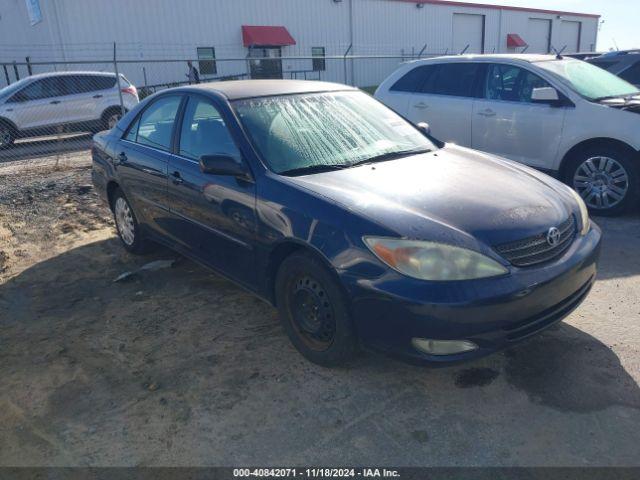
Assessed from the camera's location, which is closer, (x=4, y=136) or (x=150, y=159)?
(x=150, y=159)

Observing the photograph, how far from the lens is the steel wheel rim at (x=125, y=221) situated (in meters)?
5.06

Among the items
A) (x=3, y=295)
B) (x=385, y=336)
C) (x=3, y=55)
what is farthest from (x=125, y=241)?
(x=3, y=55)

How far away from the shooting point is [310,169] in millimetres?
3307

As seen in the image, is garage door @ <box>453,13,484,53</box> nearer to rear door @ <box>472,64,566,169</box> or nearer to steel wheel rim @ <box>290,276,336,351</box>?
rear door @ <box>472,64,566,169</box>

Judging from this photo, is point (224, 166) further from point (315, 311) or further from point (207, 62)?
point (207, 62)

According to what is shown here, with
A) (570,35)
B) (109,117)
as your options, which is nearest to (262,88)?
(109,117)

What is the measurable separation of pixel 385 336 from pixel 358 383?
1.60 ft

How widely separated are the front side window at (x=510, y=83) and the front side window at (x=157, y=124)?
4.03 metres

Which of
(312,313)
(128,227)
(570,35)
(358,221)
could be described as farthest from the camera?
(570,35)

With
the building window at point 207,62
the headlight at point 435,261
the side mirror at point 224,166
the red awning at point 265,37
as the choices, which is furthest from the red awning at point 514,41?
the headlight at point 435,261

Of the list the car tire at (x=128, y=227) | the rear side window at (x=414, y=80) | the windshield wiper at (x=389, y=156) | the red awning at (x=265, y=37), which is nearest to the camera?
the windshield wiper at (x=389, y=156)

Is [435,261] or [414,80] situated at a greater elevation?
[414,80]

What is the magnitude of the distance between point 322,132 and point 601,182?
12.0 feet

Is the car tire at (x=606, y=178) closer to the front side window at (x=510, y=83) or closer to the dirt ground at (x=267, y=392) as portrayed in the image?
the front side window at (x=510, y=83)
